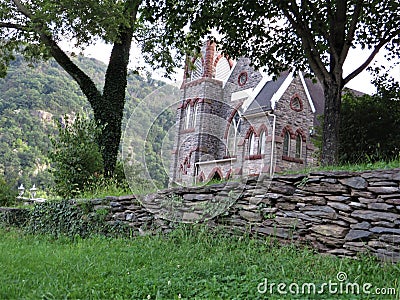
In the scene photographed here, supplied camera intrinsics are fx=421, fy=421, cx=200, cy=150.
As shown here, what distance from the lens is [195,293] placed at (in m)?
3.74

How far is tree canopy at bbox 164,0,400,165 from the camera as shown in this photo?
763 cm

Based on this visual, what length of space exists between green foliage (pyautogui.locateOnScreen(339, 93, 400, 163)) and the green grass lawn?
4.03 meters

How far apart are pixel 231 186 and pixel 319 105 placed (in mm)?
13521

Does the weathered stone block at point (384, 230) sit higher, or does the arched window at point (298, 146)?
the arched window at point (298, 146)

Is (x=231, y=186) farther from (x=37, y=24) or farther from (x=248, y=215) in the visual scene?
(x=37, y=24)

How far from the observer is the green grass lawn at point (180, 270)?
3760 millimetres

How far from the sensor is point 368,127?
8766 millimetres

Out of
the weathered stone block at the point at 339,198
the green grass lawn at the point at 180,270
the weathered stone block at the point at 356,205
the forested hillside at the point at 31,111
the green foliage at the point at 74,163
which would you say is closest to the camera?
the green grass lawn at the point at 180,270

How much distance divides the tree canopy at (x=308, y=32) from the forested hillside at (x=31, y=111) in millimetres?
26772

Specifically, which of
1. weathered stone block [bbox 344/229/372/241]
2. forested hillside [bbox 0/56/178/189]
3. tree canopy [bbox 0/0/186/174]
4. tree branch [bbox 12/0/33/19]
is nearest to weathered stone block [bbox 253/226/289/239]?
weathered stone block [bbox 344/229/372/241]

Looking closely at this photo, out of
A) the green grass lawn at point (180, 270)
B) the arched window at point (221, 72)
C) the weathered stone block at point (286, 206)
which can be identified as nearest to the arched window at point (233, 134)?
the arched window at point (221, 72)

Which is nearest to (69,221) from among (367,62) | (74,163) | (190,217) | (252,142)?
(74,163)

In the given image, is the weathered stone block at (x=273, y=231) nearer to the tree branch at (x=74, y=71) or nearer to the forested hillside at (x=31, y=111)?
the tree branch at (x=74, y=71)

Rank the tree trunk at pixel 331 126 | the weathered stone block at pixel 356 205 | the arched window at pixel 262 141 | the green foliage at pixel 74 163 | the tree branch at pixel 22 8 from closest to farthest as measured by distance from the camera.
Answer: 1. the weathered stone block at pixel 356 205
2. the arched window at pixel 262 141
3. the tree trunk at pixel 331 126
4. the green foliage at pixel 74 163
5. the tree branch at pixel 22 8
